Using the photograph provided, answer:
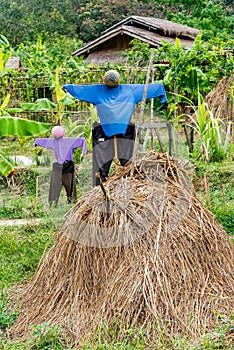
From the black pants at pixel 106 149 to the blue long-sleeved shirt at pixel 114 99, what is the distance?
87 mm

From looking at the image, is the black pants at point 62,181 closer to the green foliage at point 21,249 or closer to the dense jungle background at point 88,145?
the dense jungle background at point 88,145

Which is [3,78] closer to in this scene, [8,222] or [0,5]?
[8,222]

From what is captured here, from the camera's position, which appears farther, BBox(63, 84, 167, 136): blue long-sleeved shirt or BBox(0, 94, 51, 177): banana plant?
BBox(63, 84, 167, 136): blue long-sleeved shirt

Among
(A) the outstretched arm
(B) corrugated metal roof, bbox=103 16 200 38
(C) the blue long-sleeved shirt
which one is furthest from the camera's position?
(B) corrugated metal roof, bbox=103 16 200 38

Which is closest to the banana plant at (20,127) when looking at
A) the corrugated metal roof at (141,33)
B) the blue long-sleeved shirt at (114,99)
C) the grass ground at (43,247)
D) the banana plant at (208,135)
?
the blue long-sleeved shirt at (114,99)

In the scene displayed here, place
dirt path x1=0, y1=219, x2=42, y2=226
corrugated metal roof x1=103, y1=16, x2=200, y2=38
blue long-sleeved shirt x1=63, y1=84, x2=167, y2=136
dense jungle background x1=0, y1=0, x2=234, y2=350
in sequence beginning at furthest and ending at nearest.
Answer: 1. corrugated metal roof x1=103, y1=16, x2=200, y2=38
2. dirt path x1=0, y1=219, x2=42, y2=226
3. blue long-sleeved shirt x1=63, y1=84, x2=167, y2=136
4. dense jungle background x1=0, y1=0, x2=234, y2=350

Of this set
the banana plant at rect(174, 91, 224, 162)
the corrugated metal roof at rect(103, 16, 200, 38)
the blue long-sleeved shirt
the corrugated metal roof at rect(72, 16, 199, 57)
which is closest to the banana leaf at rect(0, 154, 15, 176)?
the blue long-sleeved shirt

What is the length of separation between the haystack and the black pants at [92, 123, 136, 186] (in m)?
1.42

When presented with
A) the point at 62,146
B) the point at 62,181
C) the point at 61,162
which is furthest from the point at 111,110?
the point at 62,181

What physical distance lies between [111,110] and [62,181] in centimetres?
134

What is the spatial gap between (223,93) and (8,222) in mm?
5909

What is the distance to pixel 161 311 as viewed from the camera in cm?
508

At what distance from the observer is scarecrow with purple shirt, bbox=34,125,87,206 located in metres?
8.72

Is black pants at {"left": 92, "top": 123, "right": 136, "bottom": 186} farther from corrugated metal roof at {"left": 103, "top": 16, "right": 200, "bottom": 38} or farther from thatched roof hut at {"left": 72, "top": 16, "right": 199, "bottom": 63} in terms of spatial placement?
corrugated metal roof at {"left": 103, "top": 16, "right": 200, "bottom": 38}
